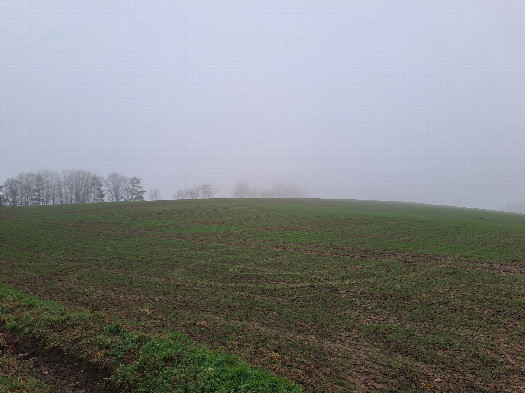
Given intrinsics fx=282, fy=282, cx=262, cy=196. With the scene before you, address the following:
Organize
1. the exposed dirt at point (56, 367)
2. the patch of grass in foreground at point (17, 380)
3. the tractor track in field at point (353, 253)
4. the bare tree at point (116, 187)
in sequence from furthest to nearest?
the bare tree at point (116, 187)
the tractor track in field at point (353, 253)
the exposed dirt at point (56, 367)
the patch of grass in foreground at point (17, 380)

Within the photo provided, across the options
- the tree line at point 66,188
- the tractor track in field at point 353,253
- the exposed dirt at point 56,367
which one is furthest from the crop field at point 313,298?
the tree line at point 66,188

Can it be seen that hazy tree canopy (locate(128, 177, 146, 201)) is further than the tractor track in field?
Yes

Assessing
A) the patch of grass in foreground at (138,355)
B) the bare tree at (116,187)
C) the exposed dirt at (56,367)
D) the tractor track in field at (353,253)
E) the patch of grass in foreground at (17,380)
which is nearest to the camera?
the patch of grass in foreground at (17,380)

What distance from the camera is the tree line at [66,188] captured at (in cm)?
11150

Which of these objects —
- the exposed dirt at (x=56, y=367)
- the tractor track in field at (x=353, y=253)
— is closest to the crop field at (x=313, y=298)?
the tractor track in field at (x=353, y=253)

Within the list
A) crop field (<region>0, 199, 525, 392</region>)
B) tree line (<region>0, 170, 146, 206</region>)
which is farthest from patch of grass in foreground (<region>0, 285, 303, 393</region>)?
tree line (<region>0, 170, 146, 206</region>)

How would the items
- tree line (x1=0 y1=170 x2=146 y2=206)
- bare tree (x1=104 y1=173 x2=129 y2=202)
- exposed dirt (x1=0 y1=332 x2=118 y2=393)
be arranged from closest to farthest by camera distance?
exposed dirt (x1=0 y1=332 x2=118 y2=393) → tree line (x1=0 y1=170 x2=146 y2=206) → bare tree (x1=104 y1=173 x2=129 y2=202)

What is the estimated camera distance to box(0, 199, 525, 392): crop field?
9812 millimetres

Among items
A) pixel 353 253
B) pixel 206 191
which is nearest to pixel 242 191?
pixel 206 191

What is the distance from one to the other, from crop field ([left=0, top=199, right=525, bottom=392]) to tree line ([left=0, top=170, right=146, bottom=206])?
10217 cm

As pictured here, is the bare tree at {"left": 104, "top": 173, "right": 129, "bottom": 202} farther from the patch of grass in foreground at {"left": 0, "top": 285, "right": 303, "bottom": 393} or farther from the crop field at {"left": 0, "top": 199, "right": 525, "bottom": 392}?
the patch of grass in foreground at {"left": 0, "top": 285, "right": 303, "bottom": 393}

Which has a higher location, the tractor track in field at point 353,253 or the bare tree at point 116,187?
the bare tree at point 116,187

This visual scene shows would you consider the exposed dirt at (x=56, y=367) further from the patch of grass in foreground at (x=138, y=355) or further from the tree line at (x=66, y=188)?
the tree line at (x=66, y=188)

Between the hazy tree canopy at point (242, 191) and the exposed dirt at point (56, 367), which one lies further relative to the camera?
the hazy tree canopy at point (242, 191)
